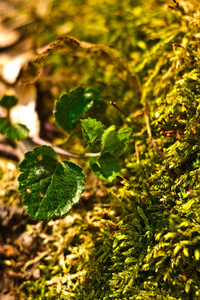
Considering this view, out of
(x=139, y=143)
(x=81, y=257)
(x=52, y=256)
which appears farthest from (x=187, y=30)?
(x=52, y=256)

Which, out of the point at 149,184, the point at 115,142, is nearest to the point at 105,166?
the point at 115,142

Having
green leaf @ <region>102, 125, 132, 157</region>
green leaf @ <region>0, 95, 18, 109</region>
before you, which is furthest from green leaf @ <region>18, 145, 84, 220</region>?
green leaf @ <region>0, 95, 18, 109</region>

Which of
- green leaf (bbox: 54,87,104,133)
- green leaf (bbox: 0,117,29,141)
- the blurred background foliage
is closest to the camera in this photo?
the blurred background foliage

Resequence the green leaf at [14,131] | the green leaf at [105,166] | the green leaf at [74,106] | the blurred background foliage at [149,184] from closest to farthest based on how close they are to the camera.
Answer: the blurred background foliage at [149,184] < the green leaf at [105,166] < the green leaf at [74,106] < the green leaf at [14,131]

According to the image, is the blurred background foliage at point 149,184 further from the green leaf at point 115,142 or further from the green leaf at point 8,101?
the green leaf at point 8,101

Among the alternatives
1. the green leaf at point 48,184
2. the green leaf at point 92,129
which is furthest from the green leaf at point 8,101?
the green leaf at point 92,129

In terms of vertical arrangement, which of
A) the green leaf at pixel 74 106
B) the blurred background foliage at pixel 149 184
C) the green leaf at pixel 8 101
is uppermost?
the green leaf at pixel 8 101

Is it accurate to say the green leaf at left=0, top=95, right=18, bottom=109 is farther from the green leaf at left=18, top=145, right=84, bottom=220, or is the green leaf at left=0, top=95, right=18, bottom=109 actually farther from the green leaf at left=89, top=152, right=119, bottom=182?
the green leaf at left=89, top=152, right=119, bottom=182
